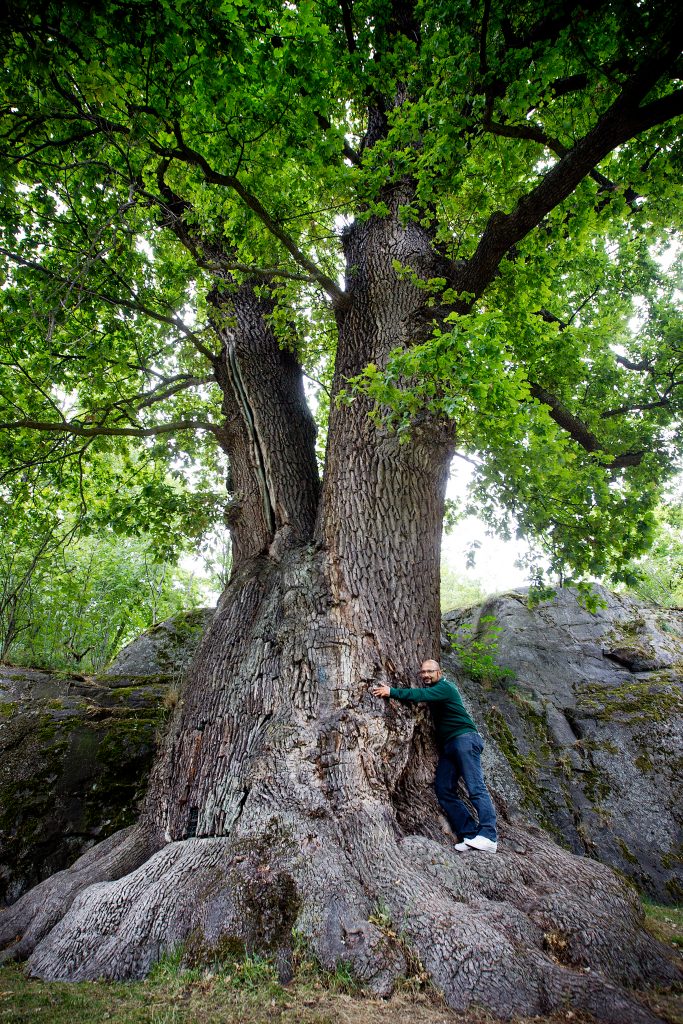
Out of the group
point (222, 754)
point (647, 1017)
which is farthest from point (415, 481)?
point (647, 1017)

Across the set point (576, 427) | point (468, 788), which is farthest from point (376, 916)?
point (576, 427)

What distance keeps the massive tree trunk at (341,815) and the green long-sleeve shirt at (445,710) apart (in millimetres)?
162

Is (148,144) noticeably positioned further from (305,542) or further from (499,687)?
(499,687)

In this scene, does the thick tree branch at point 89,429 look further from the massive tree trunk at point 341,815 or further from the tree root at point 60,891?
the tree root at point 60,891

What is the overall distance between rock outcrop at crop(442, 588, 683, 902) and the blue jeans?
73 cm

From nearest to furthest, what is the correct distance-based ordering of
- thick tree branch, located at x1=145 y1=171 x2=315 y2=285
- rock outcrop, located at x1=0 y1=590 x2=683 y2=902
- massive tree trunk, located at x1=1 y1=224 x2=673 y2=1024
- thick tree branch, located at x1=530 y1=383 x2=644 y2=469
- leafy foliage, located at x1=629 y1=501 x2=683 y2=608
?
massive tree trunk, located at x1=1 y1=224 x2=673 y2=1024 → rock outcrop, located at x1=0 y1=590 x2=683 y2=902 → thick tree branch, located at x1=145 y1=171 x2=315 y2=285 → leafy foliage, located at x1=629 y1=501 x2=683 y2=608 → thick tree branch, located at x1=530 y1=383 x2=644 y2=469

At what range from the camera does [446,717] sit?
415 centimetres

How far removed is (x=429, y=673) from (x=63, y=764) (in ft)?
11.6

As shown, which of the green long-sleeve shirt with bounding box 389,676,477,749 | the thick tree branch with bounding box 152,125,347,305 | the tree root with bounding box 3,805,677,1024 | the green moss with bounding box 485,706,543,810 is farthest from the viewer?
the green moss with bounding box 485,706,543,810

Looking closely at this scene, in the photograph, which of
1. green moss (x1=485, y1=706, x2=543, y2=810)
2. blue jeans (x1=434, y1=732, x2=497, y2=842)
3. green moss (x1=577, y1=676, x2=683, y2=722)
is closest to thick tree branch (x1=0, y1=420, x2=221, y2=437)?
blue jeans (x1=434, y1=732, x2=497, y2=842)

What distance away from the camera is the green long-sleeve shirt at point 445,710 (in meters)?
4.01

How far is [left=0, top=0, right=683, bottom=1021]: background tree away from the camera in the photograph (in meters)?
2.98

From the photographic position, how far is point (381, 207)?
508 centimetres

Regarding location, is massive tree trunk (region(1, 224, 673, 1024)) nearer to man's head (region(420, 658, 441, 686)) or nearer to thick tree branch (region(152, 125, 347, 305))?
man's head (region(420, 658, 441, 686))
